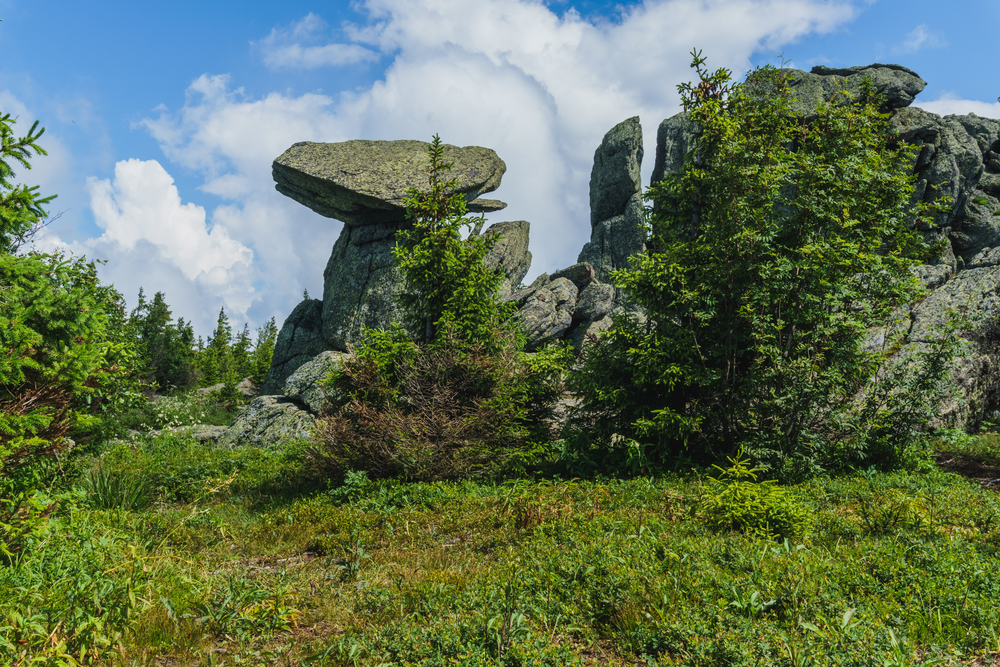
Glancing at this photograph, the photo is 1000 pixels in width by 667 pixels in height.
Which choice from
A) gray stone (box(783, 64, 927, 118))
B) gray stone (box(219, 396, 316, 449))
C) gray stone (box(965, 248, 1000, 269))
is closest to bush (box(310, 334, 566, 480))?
gray stone (box(219, 396, 316, 449))

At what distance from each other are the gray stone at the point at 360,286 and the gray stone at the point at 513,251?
5598mm

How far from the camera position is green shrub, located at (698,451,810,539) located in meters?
5.76

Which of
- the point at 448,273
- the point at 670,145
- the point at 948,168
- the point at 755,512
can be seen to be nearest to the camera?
the point at 755,512

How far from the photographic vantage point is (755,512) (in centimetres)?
591

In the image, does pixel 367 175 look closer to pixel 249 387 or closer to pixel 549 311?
pixel 549 311

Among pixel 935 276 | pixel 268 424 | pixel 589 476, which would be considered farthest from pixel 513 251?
pixel 589 476

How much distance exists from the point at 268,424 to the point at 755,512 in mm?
14693

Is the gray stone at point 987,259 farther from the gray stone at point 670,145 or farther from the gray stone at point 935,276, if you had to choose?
the gray stone at point 670,145

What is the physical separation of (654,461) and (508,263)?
2047 centimetres

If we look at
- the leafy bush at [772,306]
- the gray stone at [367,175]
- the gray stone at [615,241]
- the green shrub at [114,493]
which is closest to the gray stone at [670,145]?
the gray stone at [615,241]

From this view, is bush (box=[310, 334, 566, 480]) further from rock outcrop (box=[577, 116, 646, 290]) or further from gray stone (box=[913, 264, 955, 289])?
rock outcrop (box=[577, 116, 646, 290])

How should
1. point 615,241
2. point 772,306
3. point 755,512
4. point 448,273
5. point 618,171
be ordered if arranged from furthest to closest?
point 618,171 < point 615,241 < point 448,273 < point 772,306 < point 755,512

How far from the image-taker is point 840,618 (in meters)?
3.86

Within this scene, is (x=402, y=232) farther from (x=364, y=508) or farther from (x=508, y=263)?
(x=508, y=263)
